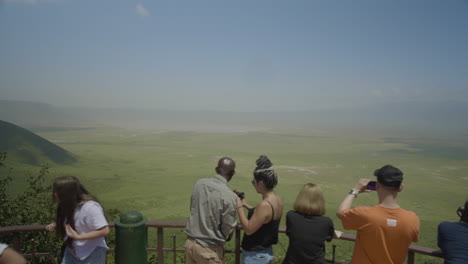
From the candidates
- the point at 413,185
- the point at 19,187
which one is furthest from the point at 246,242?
the point at 413,185

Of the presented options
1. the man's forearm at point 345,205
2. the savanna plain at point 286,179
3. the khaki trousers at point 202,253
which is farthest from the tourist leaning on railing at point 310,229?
the savanna plain at point 286,179

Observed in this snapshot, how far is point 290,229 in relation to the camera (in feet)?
8.33

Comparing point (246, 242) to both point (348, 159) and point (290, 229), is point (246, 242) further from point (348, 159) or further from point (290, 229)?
point (348, 159)

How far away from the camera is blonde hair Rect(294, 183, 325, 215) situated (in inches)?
97.3

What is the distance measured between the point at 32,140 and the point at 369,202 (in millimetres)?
95075

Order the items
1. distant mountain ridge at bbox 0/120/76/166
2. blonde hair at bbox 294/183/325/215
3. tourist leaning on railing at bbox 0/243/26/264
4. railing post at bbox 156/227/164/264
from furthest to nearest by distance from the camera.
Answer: distant mountain ridge at bbox 0/120/76/166, railing post at bbox 156/227/164/264, blonde hair at bbox 294/183/325/215, tourist leaning on railing at bbox 0/243/26/264

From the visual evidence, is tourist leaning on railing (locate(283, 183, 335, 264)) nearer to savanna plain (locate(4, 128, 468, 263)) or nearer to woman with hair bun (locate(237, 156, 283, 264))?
woman with hair bun (locate(237, 156, 283, 264))

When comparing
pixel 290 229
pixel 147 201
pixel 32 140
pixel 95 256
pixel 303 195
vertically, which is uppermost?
pixel 303 195

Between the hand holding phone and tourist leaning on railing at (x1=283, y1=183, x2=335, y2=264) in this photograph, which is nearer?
tourist leaning on railing at (x1=283, y1=183, x2=335, y2=264)

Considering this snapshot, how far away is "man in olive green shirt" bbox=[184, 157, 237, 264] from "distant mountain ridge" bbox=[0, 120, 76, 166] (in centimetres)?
9382

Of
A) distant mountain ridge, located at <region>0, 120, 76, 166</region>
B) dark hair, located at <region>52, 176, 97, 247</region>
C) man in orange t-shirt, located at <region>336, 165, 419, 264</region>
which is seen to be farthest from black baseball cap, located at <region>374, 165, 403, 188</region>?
distant mountain ridge, located at <region>0, 120, 76, 166</region>

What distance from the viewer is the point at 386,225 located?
2.33m

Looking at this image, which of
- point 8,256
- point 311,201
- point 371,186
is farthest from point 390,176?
point 8,256

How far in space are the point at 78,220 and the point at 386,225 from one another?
246 centimetres
